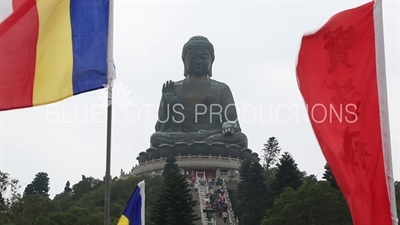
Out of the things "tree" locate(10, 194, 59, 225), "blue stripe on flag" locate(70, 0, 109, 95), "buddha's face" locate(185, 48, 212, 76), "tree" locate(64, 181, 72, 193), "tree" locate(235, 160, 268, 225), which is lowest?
"blue stripe on flag" locate(70, 0, 109, 95)

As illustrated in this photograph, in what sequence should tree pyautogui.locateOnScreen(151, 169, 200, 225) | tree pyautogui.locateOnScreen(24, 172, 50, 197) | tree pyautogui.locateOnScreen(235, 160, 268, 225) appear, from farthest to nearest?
tree pyautogui.locateOnScreen(24, 172, 50, 197), tree pyautogui.locateOnScreen(235, 160, 268, 225), tree pyautogui.locateOnScreen(151, 169, 200, 225)

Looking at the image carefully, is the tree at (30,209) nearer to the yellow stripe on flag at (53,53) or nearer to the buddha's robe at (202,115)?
the buddha's robe at (202,115)

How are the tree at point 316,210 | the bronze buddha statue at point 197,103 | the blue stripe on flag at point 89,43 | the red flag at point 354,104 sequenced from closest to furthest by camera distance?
1. the red flag at point 354,104
2. the blue stripe on flag at point 89,43
3. the tree at point 316,210
4. the bronze buddha statue at point 197,103

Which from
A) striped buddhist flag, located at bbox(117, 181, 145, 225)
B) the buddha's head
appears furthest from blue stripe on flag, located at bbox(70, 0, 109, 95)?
the buddha's head

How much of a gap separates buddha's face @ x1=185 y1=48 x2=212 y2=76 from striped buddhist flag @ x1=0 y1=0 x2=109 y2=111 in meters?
42.7

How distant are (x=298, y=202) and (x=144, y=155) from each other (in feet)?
96.3

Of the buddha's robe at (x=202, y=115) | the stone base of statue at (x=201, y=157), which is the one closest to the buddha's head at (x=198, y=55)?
the buddha's robe at (x=202, y=115)

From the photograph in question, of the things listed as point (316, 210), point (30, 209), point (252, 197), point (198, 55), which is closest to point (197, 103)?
point (198, 55)

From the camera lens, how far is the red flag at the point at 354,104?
280 inches

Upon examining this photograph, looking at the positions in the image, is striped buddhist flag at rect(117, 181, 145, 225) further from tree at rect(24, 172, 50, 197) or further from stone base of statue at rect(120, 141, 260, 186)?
tree at rect(24, 172, 50, 197)

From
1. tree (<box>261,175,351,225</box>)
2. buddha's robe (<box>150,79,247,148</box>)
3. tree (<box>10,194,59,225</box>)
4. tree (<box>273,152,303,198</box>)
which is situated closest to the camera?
tree (<box>261,175,351,225</box>)

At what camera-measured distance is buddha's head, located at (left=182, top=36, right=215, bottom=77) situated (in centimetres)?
5053

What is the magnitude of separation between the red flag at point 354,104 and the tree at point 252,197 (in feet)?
82.7

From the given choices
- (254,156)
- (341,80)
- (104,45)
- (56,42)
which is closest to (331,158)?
(341,80)
